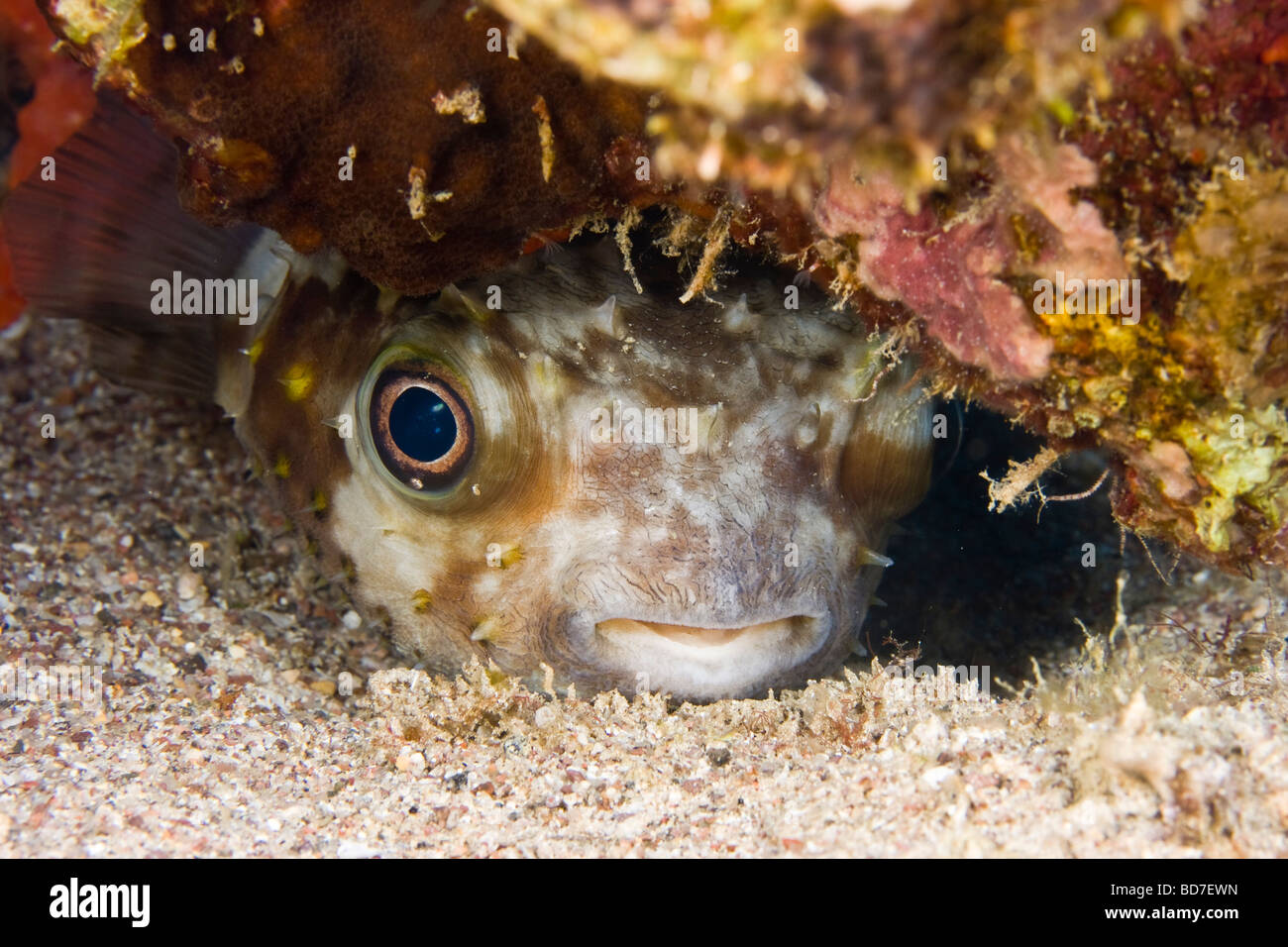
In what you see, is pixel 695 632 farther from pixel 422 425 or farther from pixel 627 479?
pixel 422 425

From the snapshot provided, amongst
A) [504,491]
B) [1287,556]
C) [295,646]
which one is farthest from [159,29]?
[1287,556]

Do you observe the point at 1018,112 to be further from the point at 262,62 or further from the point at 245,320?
the point at 245,320

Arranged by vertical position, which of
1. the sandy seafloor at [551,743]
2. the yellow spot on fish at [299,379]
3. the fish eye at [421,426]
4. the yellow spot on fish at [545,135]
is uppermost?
the yellow spot on fish at [545,135]

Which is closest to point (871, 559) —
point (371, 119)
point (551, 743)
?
point (551, 743)

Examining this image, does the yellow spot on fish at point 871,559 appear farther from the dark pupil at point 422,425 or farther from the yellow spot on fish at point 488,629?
the dark pupil at point 422,425

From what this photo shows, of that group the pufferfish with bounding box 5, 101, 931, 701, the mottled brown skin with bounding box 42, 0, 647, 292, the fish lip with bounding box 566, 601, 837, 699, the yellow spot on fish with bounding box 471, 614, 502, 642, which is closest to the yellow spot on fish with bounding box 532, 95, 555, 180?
the mottled brown skin with bounding box 42, 0, 647, 292

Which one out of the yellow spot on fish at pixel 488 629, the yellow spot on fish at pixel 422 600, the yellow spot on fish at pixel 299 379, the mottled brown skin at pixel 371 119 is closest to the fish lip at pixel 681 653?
the yellow spot on fish at pixel 488 629
